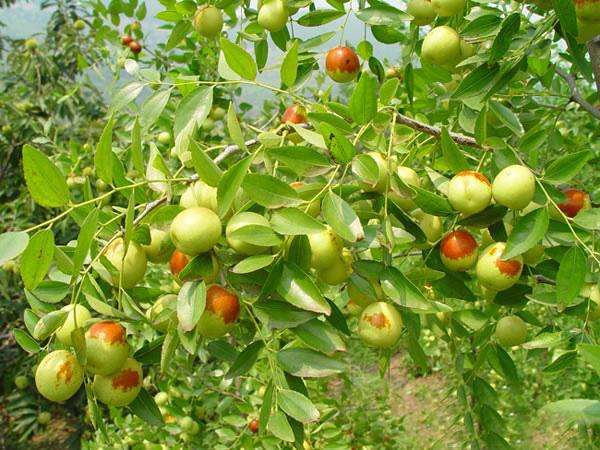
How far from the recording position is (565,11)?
37.9 inches

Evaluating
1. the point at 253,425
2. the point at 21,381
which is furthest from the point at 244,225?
the point at 21,381

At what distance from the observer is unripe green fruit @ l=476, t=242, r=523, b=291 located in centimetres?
128

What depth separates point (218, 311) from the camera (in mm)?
1110

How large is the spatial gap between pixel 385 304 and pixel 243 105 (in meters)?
2.97

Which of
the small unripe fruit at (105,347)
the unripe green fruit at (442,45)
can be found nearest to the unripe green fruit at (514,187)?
the unripe green fruit at (442,45)

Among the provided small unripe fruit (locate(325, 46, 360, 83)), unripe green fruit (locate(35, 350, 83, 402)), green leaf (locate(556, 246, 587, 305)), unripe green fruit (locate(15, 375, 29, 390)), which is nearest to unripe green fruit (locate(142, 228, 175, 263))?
unripe green fruit (locate(35, 350, 83, 402))

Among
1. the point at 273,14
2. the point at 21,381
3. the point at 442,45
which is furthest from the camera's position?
the point at 21,381

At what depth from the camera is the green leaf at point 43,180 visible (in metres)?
1.04

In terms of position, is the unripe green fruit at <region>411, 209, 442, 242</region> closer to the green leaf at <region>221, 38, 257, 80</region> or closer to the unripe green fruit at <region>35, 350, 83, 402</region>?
the green leaf at <region>221, 38, 257, 80</region>

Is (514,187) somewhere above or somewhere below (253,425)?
above

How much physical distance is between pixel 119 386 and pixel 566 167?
42.5 inches

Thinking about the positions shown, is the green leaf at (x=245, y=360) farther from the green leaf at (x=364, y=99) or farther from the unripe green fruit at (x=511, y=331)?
the unripe green fruit at (x=511, y=331)

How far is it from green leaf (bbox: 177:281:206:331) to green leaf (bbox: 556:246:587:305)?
29.2 inches

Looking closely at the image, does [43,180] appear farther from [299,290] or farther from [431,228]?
[431,228]
